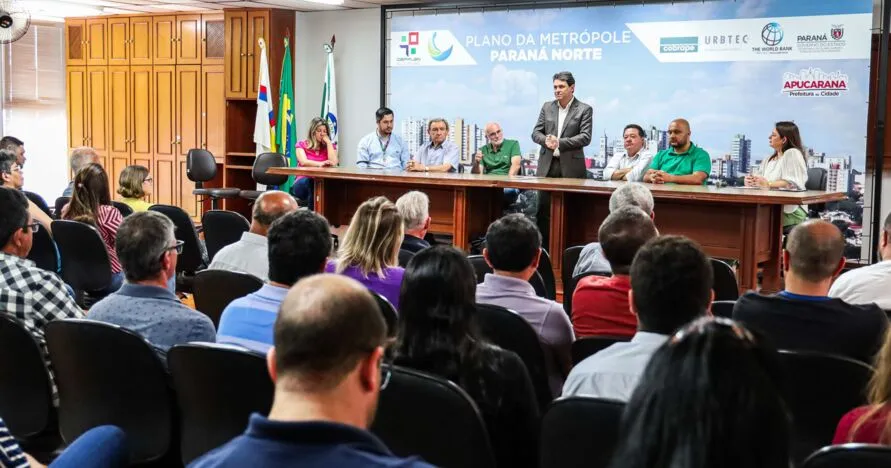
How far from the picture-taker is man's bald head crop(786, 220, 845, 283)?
2838mm

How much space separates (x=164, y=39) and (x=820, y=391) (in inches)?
426

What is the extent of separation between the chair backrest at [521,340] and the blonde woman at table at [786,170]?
4.29m

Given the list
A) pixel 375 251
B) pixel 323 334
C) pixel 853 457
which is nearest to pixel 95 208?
pixel 375 251

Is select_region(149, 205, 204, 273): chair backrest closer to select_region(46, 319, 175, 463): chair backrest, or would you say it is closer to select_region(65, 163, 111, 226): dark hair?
select_region(65, 163, 111, 226): dark hair

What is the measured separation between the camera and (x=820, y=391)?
7.80 ft

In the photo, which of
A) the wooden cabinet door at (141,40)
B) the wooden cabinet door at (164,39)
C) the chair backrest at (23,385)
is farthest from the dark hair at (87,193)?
the wooden cabinet door at (141,40)

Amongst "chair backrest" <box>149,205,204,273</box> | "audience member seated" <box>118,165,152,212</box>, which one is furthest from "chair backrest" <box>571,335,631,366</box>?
"audience member seated" <box>118,165,152,212</box>

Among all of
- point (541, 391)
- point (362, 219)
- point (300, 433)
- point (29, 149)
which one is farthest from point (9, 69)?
point (300, 433)

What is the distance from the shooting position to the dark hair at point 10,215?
310 cm

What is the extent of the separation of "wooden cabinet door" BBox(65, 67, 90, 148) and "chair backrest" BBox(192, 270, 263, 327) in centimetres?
999

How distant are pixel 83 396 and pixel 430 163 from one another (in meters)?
6.41

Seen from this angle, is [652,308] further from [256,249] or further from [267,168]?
[267,168]

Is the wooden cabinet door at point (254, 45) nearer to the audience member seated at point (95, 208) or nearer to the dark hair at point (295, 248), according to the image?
the audience member seated at point (95, 208)

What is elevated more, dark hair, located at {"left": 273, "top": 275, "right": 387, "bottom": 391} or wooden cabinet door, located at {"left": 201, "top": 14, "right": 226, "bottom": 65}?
wooden cabinet door, located at {"left": 201, "top": 14, "right": 226, "bottom": 65}
